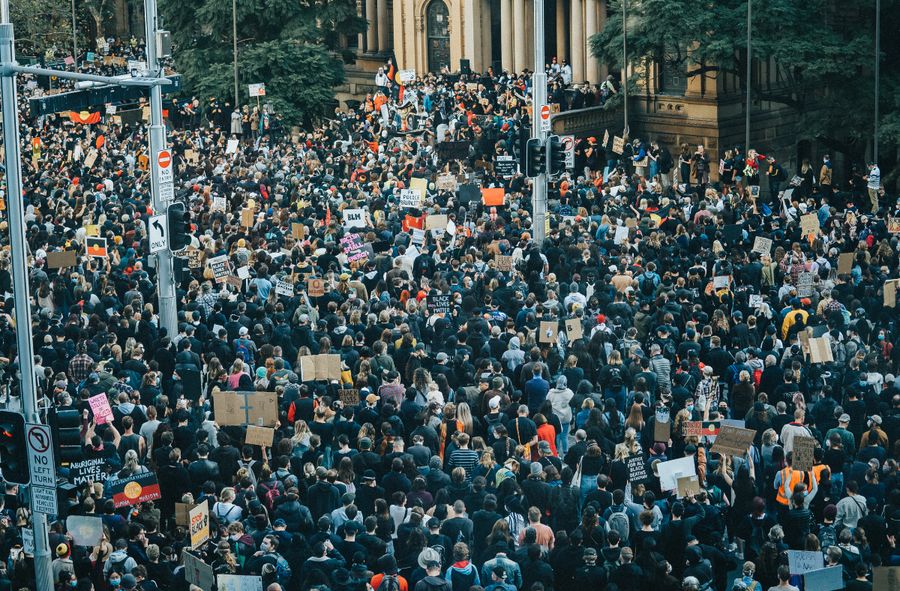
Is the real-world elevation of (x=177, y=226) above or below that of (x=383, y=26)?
below

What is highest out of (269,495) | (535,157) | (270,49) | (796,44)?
(270,49)

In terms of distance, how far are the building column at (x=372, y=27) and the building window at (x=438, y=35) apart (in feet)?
14.0

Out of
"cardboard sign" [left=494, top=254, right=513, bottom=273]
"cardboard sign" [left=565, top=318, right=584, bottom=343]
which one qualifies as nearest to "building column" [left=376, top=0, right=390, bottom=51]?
"cardboard sign" [left=494, top=254, right=513, bottom=273]

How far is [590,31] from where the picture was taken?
53.1 m

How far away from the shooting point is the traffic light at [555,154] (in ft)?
104

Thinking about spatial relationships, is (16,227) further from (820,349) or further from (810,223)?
(810,223)

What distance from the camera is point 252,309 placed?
24156 millimetres

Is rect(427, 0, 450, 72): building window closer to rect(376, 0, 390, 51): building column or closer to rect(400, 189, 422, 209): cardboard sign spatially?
rect(376, 0, 390, 51): building column

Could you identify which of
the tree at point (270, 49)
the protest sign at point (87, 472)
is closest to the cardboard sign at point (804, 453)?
the protest sign at point (87, 472)

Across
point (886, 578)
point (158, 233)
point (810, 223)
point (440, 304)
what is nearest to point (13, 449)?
point (886, 578)

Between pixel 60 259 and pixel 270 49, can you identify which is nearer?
pixel 60 259

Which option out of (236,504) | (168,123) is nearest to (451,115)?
(168,123)

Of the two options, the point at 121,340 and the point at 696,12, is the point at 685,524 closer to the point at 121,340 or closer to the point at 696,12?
the point at 121,340

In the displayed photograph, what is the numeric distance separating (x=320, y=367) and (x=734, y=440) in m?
5.96
